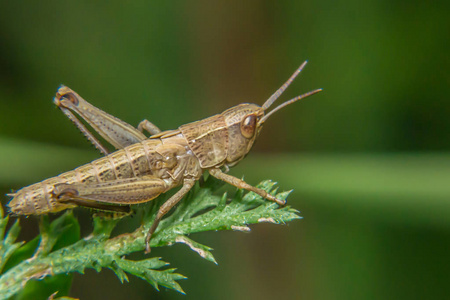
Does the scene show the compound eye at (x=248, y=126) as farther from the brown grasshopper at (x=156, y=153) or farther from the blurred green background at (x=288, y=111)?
the blurred green background at (x=288, y=111)

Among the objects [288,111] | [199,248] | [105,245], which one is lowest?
[105,245]

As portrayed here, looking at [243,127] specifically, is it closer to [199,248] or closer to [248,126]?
[248,126]

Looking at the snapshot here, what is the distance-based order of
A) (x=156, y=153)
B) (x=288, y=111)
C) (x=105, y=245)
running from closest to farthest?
1. (x=105, y=245)
2. (x=156, y=153)
3. (x=288, y=111)

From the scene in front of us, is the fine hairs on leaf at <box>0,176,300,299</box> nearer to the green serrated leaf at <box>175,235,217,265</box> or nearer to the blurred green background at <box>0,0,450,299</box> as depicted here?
the green serrated leaf at <box>175,235,217,265</box>

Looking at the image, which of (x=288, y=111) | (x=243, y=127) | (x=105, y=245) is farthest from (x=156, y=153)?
(x=288, y=111)

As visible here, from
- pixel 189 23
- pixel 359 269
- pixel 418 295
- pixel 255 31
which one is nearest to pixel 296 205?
pixel 359 269

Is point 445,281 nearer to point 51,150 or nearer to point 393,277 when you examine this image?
point 393,277

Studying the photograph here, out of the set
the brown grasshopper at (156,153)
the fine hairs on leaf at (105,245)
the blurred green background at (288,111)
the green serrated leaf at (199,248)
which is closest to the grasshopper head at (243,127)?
the brown grasshopper at (156,153)
